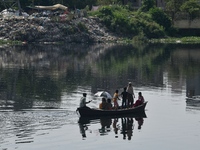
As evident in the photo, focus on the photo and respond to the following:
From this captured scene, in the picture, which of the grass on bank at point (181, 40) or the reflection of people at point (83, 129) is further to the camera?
the grass on bank at point (181, 40)

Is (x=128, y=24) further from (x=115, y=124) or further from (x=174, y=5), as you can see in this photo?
(x=115, y=124)

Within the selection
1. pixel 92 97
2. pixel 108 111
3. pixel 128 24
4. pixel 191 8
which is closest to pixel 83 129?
pixel 108 111

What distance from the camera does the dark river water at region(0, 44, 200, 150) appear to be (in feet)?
115

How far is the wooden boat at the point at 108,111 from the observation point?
4012 cm

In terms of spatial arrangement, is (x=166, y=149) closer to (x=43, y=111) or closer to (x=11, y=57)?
(x=43, y=111)

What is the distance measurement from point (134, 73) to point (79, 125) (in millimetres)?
26767

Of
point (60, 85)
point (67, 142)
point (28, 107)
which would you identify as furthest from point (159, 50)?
point (67, 142)

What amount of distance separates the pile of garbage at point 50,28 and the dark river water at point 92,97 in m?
15.7

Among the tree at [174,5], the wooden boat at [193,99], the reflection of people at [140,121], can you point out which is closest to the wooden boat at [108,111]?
the reflection of people at [140,121]

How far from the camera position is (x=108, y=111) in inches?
1608

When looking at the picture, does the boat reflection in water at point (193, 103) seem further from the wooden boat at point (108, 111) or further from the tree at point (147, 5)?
the tree at point (147, 5)

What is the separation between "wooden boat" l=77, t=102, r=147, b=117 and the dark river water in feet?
1.64

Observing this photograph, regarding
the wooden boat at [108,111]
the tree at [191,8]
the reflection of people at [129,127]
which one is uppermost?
the tree at [191,8]

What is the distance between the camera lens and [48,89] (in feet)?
172
